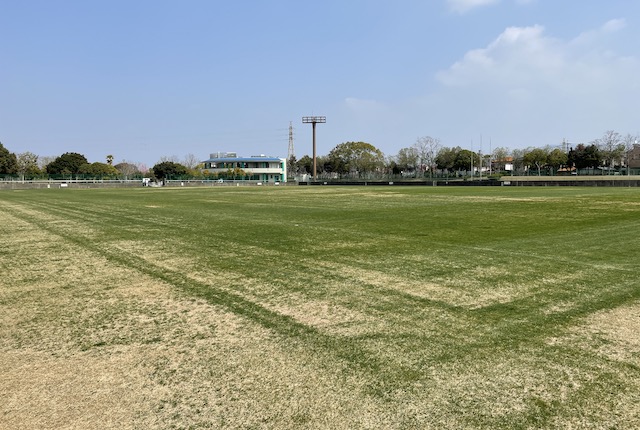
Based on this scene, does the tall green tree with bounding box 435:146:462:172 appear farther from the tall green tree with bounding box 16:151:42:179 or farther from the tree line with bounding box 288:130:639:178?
the tall green tree with bounding box 16:151:42:179

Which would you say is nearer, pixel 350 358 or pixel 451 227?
pixel 350 358

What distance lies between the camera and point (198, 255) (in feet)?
27.7

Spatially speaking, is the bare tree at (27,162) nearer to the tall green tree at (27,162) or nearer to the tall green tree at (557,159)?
the tall green tree at (27,162)

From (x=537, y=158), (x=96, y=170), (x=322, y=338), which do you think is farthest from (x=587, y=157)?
(x=322, y=338)

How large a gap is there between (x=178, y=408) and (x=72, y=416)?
631mm

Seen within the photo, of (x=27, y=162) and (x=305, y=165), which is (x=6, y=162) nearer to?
(x=27, y=162)

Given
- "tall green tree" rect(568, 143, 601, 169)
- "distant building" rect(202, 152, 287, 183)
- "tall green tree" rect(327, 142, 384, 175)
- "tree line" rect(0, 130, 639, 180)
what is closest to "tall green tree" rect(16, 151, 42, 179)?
"tree line" rect(0, 130, 639, 180)

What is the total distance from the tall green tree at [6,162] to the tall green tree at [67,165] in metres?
9.82

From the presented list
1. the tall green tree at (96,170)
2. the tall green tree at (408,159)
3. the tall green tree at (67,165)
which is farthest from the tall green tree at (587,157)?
the tall green tree at (67,165)

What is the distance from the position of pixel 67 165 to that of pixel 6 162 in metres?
13.4

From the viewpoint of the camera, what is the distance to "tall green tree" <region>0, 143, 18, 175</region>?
251ft

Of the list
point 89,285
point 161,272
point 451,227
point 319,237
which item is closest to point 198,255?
point 161,272

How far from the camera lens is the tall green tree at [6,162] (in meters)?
76.4

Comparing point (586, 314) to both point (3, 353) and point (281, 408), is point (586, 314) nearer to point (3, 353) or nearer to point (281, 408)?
point (281, 408)
